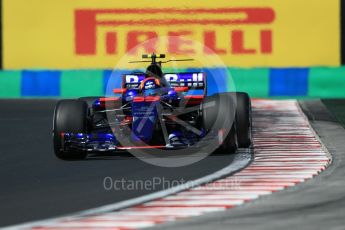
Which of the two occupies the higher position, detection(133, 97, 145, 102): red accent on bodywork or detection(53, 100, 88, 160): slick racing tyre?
detection(133, 97, 145, 102): red accent on bodywork

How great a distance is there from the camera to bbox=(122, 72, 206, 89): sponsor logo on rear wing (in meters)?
15.3

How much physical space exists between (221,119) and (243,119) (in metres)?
0.50

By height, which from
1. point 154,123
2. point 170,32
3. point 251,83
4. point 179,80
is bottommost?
point 251,83

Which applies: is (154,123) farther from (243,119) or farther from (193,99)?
(243,119)

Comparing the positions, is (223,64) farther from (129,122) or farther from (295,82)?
(129,122)

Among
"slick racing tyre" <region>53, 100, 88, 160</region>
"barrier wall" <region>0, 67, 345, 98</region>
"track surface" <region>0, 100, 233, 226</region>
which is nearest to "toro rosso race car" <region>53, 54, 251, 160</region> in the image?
"slick racing tyre" <region>53, 100, 88, 160</region>

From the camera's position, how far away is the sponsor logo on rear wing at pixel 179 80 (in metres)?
15.3

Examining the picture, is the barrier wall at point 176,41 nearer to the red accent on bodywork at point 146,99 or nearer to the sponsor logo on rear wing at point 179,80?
the sponsor logo on rear wing at point 179,80

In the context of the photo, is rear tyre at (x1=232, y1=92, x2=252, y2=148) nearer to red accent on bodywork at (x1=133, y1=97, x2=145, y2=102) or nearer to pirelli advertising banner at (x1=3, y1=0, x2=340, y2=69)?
red accent on bodywork at (x1=133, y1=97, x2=145, y2=102)

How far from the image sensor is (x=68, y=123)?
542 inches

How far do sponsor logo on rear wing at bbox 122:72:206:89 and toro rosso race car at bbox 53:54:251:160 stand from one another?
75cm

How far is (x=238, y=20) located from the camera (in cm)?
2608

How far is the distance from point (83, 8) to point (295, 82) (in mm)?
5412

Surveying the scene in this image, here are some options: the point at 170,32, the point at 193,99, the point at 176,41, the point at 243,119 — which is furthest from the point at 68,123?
the point at 170,32
